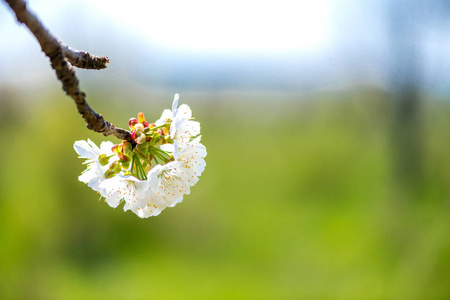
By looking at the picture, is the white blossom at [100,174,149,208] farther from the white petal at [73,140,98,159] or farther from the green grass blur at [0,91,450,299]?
the green grass blur at [0,91,450,299]

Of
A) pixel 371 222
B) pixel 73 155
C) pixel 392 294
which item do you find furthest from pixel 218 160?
pixel 392 294

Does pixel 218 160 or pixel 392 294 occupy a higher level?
pixel 218 160

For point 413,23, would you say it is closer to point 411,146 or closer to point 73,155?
point 411,146

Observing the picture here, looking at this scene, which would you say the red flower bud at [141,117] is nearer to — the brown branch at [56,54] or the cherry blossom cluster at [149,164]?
the cherry blossom cluster at [149,164]

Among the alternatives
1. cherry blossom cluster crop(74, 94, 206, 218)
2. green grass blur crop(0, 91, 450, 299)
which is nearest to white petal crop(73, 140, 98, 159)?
cherry blossom cluster crop(74, 94, 206, 218)

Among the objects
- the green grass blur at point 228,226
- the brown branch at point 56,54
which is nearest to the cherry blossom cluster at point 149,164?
the brown branch at point 56,54
